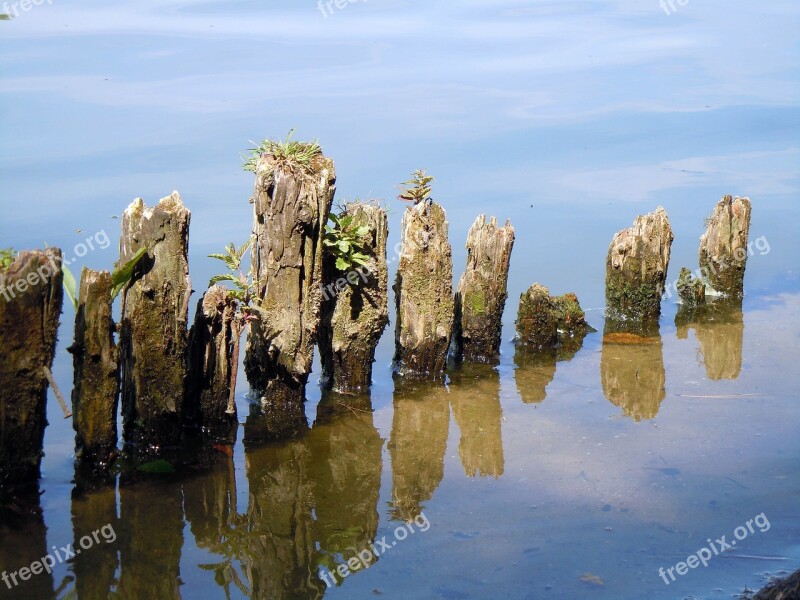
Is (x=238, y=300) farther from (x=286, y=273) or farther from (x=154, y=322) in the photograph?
(x=154, y=322)

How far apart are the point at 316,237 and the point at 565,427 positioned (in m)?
3.65

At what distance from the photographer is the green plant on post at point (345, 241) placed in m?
11.6

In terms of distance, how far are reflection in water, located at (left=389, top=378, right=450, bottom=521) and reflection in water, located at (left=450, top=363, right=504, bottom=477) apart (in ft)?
0.68

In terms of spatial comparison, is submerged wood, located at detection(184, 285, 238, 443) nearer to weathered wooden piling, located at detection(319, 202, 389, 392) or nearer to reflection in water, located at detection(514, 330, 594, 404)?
weathered wooden piling, located at detection(319, 202, 389, 392)

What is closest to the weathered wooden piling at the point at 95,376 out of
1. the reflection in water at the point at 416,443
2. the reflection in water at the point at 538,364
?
the reflection in water at the point at 416,443

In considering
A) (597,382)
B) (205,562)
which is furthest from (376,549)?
(597,382)

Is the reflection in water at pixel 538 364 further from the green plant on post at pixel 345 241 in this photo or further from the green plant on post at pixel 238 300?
the green plant on post at pixel 238 300

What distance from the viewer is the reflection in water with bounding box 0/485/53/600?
27.2 ft

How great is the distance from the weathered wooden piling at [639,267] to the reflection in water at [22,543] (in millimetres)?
9043

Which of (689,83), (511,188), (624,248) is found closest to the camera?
(624,248)

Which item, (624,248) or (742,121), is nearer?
(624,248)

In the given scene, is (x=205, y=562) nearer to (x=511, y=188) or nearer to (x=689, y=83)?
(x=511, y=188)

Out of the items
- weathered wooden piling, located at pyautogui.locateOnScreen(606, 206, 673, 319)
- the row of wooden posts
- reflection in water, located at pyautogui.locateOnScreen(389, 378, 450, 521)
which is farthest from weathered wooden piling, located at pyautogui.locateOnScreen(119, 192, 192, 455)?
weathered wooden piling, located at pyautogui.locateOnScreen(606, 206, 673, 319)

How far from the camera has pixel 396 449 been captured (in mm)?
11273
